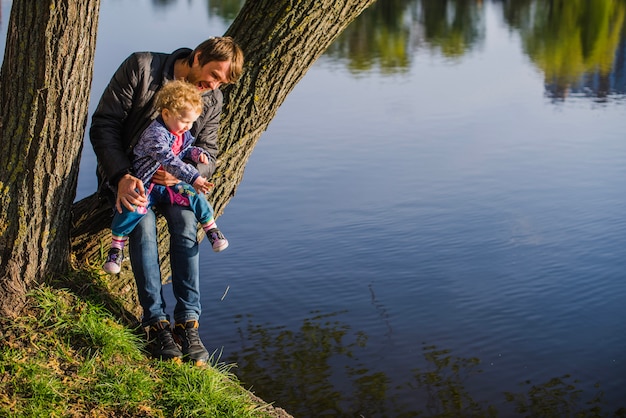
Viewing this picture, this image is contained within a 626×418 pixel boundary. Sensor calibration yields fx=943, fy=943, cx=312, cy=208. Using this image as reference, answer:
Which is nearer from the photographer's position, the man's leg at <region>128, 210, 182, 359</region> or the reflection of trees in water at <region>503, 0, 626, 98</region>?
the man's leg at <region>128, 210, 182, 359</region>

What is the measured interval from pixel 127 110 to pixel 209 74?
41 cm

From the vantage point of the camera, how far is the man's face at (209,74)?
415 centimetres

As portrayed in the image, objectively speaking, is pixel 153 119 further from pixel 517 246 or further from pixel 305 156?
pixel 305 156

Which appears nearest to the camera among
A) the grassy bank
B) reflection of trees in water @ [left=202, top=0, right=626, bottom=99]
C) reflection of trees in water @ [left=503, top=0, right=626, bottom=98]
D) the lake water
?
the grassy bank

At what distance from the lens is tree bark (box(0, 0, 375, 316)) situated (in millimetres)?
4551

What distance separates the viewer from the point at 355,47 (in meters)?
22.0

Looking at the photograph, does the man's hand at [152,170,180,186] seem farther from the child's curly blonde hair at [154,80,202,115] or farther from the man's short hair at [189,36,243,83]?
the man's short hair at [189,36,243,83]

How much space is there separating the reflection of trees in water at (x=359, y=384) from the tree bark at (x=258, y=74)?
4.12 feet

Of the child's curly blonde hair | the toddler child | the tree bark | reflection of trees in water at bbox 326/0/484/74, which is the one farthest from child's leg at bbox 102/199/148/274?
reflection of trees in water at bbox 326/0/484/74

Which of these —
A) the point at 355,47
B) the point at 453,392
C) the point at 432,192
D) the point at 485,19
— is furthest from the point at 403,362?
the point at 485,19

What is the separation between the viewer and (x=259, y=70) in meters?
4.63

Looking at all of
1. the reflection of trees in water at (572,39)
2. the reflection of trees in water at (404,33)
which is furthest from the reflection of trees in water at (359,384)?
the reflection of trees in water at (404,33)

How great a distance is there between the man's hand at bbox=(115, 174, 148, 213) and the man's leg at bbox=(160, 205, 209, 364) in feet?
0.51

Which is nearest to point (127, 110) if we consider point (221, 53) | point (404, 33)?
point (221, 53)
